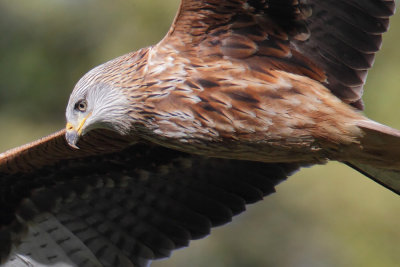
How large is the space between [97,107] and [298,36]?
1.66 meters

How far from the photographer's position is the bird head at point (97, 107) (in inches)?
270

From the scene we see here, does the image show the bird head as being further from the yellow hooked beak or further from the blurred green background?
the blurred green background

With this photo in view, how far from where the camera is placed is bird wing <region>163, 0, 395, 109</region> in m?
6.86

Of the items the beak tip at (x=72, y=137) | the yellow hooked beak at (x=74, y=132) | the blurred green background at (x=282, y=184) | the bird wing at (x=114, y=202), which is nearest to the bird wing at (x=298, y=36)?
the yellow hooked beak at (x=74, y=132)

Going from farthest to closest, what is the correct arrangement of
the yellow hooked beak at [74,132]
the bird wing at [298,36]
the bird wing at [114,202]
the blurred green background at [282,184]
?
1. the blurred green background at [282,184]
2. the bird wing at [114,202]
3. the yellow hooked beak at [74,132]
4. the bird wing at [298,36]

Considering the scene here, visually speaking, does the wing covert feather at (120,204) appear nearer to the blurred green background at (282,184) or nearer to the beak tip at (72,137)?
the beak tip at (72,137)

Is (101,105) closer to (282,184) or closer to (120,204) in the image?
(120,204)

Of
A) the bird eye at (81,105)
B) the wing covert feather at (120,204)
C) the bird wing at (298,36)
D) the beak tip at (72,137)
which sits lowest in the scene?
the wing covert feather at (120,204)

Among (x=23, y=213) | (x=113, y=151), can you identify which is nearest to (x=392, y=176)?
(x=113, y=151)

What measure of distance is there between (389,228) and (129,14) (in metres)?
6.98

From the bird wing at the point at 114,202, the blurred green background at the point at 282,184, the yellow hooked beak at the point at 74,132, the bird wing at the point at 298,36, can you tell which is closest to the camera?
the bird wing at the point at 298,36

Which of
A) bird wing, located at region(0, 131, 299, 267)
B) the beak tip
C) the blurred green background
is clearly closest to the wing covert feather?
bird wing, located at region(0, 131, 299, 267)

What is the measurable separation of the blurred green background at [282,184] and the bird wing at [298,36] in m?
6.25

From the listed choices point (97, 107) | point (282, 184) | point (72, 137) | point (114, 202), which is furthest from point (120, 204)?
point (282, 184)
